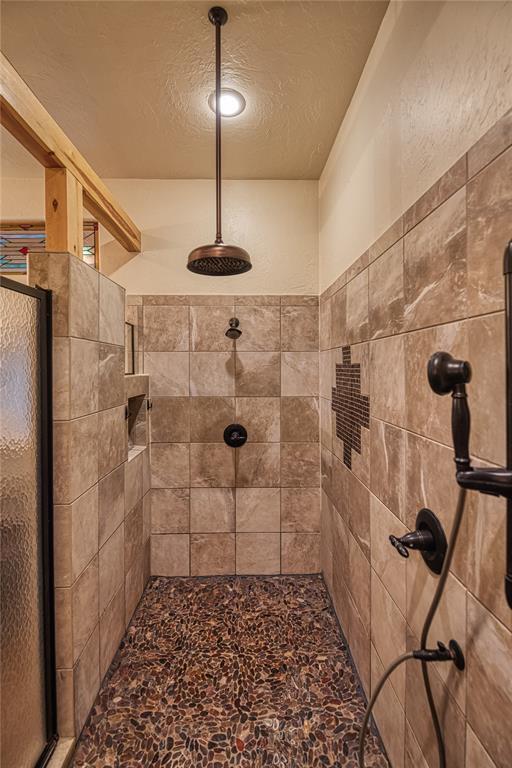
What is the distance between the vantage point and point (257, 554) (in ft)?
6.81

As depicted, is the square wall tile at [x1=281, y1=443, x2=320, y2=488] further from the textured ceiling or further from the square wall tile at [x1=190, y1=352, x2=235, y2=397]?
the textured ceiling

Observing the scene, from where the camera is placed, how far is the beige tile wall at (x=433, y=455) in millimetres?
625

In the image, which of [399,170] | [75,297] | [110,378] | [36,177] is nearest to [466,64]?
[399,170]

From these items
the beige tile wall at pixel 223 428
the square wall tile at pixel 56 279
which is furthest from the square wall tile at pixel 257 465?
the square wall tile at pixel 56 279

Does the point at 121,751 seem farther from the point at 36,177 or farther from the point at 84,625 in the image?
the point at 36,177

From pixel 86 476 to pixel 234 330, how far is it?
43.6 inches

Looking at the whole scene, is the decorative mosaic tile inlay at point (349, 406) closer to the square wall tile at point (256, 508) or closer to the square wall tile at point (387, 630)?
the square wall tile at point (387, 630)

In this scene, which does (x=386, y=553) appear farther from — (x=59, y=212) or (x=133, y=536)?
(x=59, y=212)

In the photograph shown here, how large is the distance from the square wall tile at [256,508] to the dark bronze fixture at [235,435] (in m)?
0.29

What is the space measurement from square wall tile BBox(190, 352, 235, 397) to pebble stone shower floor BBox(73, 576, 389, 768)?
1.12m

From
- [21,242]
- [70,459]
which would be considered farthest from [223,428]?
[21,242]

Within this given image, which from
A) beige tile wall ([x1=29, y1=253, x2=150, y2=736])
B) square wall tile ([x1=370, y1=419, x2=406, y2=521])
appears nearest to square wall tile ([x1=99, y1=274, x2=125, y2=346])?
beige tile wall ([x1=29, y1=253, x2=150, y2=736])

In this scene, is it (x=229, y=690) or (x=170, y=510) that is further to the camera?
(x=170, y=510)

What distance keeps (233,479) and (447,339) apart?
156cm
